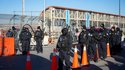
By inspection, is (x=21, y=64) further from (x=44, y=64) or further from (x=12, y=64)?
(x=44, y=64)

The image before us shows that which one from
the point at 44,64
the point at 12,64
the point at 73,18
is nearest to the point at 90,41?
the point at 44,64

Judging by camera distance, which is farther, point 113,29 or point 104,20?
point 104,20

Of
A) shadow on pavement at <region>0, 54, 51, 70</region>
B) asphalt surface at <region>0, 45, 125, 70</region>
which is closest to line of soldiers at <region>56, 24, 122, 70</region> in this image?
asphalt surface at <region>0, 45, 125, 70</region>

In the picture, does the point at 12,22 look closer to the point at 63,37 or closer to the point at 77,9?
the point at 63,37

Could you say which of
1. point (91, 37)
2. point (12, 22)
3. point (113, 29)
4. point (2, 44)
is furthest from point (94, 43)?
point (12, 22)

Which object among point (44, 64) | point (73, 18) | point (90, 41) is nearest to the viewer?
point (44, 64)

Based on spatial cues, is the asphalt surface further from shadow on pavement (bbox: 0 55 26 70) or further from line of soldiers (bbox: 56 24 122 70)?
line of soldiers (bbox: 56 24 122 70)

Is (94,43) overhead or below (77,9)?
below

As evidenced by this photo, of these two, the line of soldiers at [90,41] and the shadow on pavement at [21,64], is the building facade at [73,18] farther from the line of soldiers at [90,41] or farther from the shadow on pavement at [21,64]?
the shadow on pavement at [21,64]

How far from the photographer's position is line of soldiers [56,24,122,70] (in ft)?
33.6

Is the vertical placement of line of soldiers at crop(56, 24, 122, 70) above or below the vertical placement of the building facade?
below

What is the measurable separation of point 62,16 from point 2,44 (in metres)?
37.8

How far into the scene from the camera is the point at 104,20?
74750mm

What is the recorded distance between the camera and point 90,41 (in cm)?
1370
